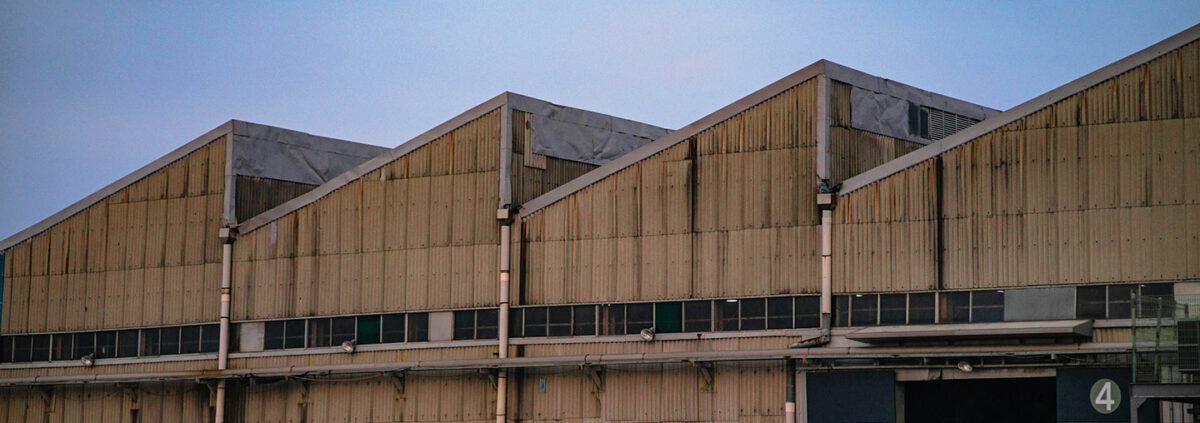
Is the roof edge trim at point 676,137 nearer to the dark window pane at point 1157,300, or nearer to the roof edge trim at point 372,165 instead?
the roof edge trim at point 372,165

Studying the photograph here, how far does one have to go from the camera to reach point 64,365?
61.6 meters

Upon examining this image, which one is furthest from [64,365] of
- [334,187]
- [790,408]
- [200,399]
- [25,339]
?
[790,408]

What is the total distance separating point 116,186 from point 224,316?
8908 millimetres

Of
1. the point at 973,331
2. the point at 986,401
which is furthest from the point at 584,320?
the point at 986,401

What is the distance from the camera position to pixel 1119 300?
137 feet

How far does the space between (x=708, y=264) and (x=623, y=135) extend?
1184cm

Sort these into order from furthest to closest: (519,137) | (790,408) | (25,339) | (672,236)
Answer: (25,339)
(519,137)
(672,236)
(790,408)

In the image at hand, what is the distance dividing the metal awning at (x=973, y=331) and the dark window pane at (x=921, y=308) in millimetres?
295

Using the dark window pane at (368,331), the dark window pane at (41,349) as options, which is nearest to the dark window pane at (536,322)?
the dark window pane at (368,331)

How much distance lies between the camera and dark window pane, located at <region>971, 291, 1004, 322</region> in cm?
4347

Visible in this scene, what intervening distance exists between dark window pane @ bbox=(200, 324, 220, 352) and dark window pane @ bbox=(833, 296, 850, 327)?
24.4 metres

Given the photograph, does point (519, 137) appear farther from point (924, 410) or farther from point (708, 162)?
point (924, 410)

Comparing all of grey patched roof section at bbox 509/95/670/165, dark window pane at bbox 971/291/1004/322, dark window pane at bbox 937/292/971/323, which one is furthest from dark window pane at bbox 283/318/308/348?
dark window pane at bbox 971/291/1004/322

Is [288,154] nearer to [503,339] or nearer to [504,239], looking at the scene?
[504,239]
